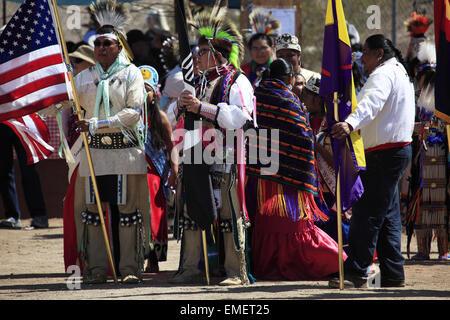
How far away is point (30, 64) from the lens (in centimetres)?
729

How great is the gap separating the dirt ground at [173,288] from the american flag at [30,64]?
1.50 m

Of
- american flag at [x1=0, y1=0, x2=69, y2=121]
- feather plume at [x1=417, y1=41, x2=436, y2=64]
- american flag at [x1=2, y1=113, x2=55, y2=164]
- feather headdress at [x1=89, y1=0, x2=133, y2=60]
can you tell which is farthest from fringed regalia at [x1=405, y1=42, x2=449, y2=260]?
american flag at [x1=0, y1=0, x2=69, y2=121]

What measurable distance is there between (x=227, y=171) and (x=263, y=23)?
5.01m

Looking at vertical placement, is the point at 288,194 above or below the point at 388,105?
below

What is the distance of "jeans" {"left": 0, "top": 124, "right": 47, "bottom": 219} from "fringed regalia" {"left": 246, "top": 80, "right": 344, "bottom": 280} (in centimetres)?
508

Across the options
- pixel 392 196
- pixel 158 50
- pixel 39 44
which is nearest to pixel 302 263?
pixel 392 196

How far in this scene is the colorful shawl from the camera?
786 cm

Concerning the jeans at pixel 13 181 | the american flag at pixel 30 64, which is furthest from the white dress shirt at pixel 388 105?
the jeans at pixel 13 181

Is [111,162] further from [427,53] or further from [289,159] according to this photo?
[427,53]

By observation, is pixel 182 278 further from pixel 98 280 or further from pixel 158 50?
pixel 158 50

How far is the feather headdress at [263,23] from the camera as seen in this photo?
38.7 ft

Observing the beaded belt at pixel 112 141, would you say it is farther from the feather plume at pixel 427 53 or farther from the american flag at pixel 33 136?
the feather plume at pixel 427 53

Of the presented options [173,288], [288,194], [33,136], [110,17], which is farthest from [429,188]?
[33,136]

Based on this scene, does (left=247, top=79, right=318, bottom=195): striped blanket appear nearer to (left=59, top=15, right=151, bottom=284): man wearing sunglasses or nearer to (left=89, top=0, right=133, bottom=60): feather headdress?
(left=59, top=15, right=151, bottom=284): man wearing sunglasses
